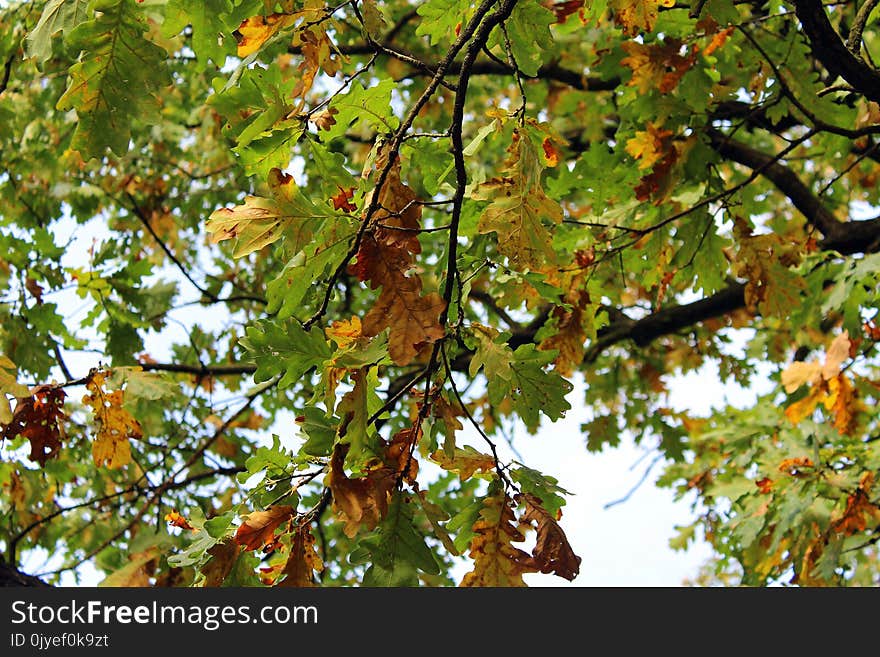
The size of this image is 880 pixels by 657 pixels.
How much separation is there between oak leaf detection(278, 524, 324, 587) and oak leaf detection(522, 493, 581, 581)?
43cm

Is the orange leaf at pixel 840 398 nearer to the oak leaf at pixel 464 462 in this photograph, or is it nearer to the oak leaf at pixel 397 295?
the oak leaf at pixel 464 462

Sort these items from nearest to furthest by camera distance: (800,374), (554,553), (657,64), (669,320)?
(554,553) < (657,64) < (800,374) < (669,320)

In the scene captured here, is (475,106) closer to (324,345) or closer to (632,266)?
(632,266)

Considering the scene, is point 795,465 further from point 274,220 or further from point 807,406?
point 274,220

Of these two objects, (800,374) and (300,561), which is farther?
(800,374)

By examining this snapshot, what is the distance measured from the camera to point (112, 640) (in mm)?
1892

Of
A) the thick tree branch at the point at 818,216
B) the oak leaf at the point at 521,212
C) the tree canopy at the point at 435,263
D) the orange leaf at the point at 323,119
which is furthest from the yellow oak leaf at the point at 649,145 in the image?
the orange leaf at the point at 323,119

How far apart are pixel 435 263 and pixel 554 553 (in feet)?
7.81

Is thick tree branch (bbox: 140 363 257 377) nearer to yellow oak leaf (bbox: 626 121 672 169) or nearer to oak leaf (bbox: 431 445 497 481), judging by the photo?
yellow oak leaf (bbox: 626 121 672 169)

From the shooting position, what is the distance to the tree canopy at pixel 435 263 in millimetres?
1704

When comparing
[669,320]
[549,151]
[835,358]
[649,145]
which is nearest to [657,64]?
[649,145]

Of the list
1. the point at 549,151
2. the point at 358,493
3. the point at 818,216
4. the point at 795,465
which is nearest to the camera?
the point at 358,493

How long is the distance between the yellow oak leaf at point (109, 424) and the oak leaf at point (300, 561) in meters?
1.17

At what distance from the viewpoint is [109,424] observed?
8.83 ft
